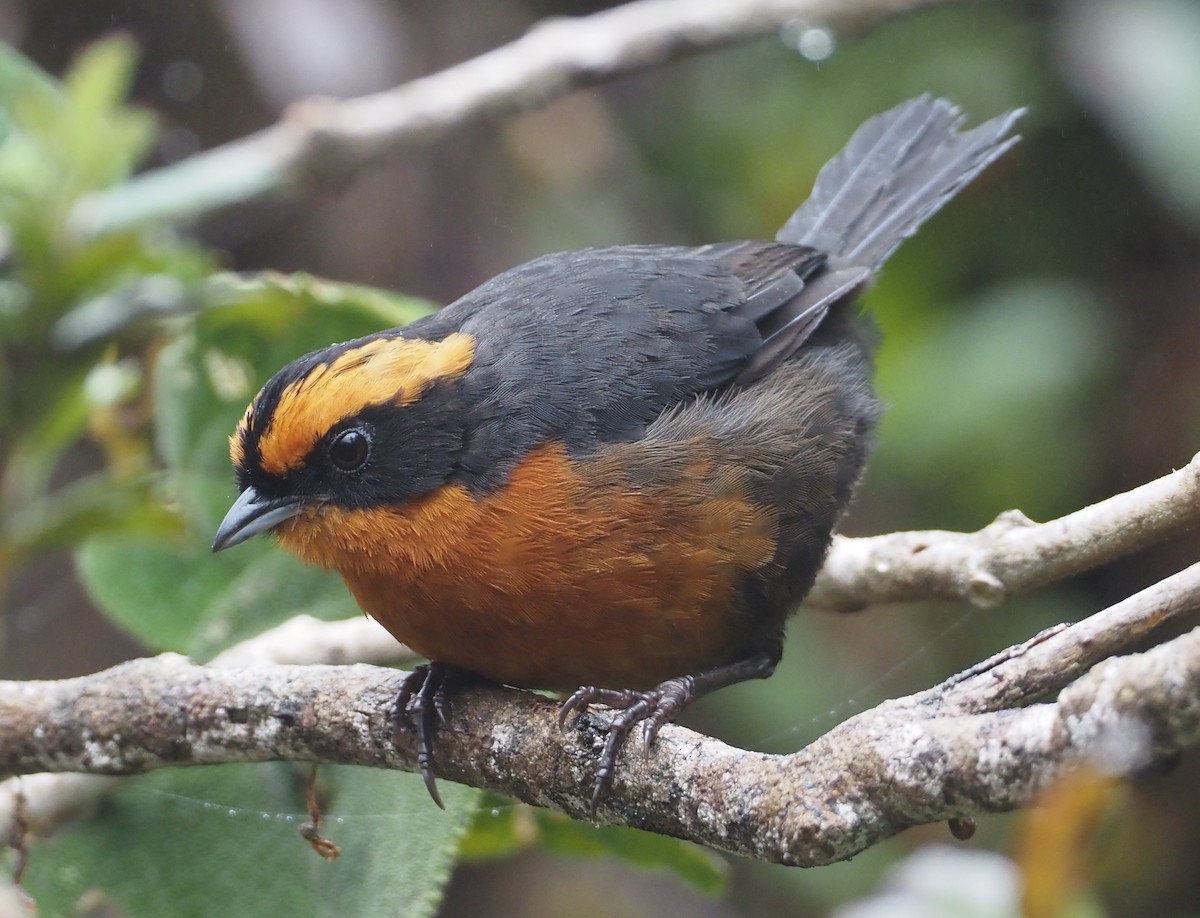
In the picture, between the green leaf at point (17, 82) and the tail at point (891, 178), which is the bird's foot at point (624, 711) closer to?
the tail at point (891, 178)

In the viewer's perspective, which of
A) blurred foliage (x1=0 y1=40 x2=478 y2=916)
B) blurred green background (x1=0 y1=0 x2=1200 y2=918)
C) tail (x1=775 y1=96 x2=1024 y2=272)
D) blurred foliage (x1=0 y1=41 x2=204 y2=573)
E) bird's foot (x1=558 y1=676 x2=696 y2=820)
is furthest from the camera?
tail (x1=775 y1=96 x2=1024 y2=272)

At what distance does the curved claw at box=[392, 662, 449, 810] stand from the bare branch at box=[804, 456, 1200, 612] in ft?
3.67

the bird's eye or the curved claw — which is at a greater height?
the bird's eye

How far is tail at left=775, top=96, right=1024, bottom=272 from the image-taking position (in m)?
4.47

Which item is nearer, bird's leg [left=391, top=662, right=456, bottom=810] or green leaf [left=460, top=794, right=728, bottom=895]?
bird's leg [left=391, top=662, right=456, bottom=810]

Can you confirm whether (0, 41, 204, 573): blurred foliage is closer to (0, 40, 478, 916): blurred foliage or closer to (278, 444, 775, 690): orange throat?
(0, 40, 478, 916): blurred foliage

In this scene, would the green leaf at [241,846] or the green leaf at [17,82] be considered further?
the green leaf at [17,82]

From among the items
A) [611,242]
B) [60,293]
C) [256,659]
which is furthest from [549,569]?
[611,242]

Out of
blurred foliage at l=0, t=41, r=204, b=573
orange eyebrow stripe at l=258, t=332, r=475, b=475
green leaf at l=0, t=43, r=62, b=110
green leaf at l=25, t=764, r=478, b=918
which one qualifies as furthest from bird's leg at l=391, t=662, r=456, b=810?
green leaf at l=0, t=43, r=62, b=110

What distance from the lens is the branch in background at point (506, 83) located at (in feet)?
15.3

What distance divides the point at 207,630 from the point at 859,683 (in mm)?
2506

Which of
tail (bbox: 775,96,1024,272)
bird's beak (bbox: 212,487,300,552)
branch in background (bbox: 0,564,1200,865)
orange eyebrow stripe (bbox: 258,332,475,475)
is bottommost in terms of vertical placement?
branch in background (bbox: 0,564,1200,865)

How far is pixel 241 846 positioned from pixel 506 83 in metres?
2.94

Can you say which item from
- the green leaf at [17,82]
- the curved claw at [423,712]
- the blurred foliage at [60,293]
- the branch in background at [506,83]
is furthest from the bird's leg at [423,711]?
the green leaf at [17,82]
